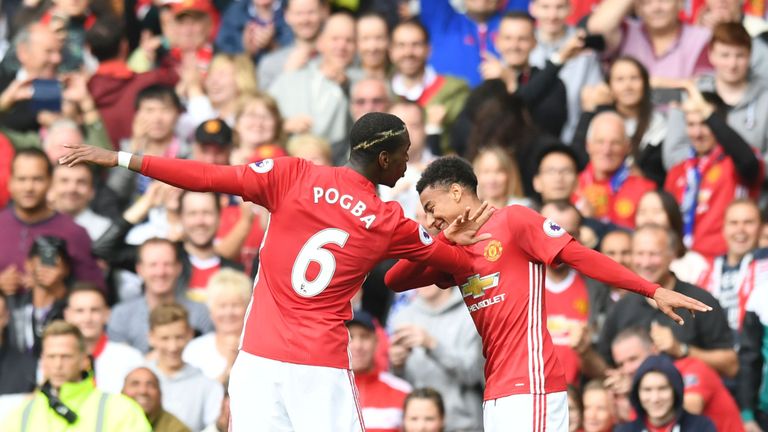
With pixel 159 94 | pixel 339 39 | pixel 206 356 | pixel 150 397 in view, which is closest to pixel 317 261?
pixel 150 397

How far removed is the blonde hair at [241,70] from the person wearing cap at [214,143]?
1001mm

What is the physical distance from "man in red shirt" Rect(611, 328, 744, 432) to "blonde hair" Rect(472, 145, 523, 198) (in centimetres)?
192

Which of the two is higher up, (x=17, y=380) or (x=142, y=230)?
(x=142, y=230)

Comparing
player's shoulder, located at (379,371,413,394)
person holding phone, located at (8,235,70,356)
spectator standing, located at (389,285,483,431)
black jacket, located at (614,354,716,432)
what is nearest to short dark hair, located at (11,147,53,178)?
person holding phone, located at (8,235,70,356)

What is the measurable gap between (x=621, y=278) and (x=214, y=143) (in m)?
6.12

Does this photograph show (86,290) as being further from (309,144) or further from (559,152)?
(559,152)

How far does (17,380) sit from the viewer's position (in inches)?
495

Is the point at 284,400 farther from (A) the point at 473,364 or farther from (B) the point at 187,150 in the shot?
(B) the point at 187,150

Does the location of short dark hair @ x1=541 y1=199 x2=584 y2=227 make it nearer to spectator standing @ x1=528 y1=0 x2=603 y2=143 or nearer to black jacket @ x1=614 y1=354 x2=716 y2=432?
black jacket @ x1=614 y1=354 x2=716 y2=432

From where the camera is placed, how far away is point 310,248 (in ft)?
28.4

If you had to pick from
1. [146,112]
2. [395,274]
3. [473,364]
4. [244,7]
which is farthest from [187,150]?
[395,274]

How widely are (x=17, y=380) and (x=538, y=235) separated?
200 inches

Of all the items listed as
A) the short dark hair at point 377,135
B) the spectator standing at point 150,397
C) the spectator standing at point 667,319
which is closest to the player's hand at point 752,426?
the spectator standing at point 667,319

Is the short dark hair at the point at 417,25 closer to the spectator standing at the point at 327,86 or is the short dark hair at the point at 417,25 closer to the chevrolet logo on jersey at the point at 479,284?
the spectator standing at the point at 327,86
